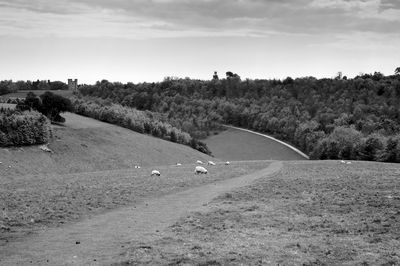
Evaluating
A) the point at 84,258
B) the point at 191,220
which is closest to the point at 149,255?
the point at 84,258

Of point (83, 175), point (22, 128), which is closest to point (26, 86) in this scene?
point (22, 128)

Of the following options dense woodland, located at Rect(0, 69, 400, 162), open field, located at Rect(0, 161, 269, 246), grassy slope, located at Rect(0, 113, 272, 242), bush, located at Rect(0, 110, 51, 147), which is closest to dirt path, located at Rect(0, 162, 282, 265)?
open field, located at Rect(0, 161, 269, 246)

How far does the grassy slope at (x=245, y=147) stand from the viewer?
392ft

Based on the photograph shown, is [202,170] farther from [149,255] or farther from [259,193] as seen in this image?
[149,255]

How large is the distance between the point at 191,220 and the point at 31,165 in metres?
36.8

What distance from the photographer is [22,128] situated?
57562 millimetres

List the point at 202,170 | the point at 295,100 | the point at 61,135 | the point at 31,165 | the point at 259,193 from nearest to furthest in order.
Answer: the point at 259,193 < the point at 202,170 < the point at 31,165 < the point at 61,135 < the point at 295,100

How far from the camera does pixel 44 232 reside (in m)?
17.8

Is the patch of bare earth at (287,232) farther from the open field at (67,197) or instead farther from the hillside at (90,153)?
the hillside at (90,153)

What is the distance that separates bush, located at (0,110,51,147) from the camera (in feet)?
184

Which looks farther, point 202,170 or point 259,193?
point 202,170

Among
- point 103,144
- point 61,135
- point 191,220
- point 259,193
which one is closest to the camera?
point 191,220

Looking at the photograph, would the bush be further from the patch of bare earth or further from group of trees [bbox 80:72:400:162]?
group of trees [bbox 80:72:400:162]

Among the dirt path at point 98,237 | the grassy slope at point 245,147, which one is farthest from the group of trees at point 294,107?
the dirt path at point 98,237
